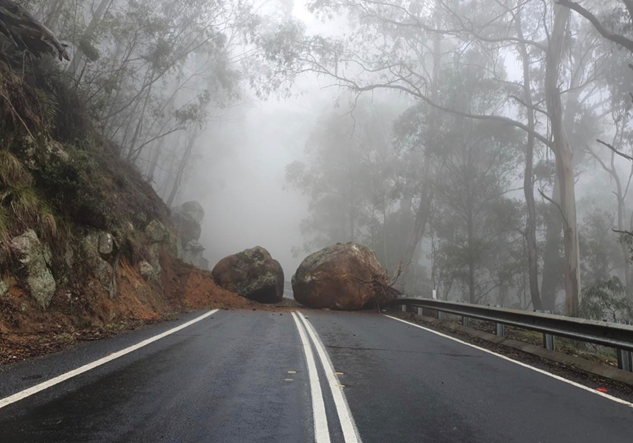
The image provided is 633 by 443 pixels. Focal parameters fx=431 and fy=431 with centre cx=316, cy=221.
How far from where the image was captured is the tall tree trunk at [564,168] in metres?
17.0

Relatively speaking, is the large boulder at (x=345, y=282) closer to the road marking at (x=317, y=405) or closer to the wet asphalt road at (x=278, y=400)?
the wet asphalt road at (x=278, y=400)

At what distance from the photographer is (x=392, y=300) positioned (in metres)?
17.8

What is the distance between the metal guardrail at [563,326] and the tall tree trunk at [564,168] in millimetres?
8137

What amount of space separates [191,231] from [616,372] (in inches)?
1606

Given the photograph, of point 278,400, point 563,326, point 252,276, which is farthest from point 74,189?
point 252,276

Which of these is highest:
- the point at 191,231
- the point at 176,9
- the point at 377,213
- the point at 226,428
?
the point at 176,9

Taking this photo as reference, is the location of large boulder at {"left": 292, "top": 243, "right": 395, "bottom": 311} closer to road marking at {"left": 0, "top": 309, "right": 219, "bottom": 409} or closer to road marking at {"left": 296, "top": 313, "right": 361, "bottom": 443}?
road marking at {"left": 296, "top": 313, "right": 361, "bottom": 443}

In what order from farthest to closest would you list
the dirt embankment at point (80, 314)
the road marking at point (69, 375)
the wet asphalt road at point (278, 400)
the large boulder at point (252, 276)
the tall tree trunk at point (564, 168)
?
the large boulder at point (252, 276) < the tall tree trunk at point (564, 168) < the dirt embankment at point (80, 314) < the road marking at point (69, 375) < the wet asphalt road at point (278, 400)

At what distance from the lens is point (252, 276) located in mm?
19500

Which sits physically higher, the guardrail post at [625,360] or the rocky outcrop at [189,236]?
the rocky outcrop at [189,236]

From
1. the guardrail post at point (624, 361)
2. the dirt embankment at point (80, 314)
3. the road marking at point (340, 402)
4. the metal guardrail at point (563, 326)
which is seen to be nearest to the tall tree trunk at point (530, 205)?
the metal guardrail at point (563, 326)

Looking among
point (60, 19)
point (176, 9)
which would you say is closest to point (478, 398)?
point (60, 19)

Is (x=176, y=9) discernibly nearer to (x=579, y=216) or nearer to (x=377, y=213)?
(x=377, y=213)

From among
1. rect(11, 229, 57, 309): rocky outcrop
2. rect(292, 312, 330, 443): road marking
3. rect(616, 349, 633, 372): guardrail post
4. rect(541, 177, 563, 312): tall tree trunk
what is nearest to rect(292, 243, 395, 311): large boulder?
rect(292, 312, 330, 443): road marking
